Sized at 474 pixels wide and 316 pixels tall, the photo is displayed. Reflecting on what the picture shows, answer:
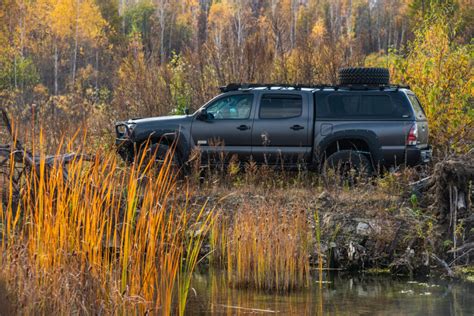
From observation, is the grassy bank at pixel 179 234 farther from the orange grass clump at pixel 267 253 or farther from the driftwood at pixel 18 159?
the driftwood at pixel 18 159

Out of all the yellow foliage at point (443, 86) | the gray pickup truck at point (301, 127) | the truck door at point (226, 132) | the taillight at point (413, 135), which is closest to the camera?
the taillight at point (413, 135)

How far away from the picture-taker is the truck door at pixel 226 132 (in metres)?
14.5

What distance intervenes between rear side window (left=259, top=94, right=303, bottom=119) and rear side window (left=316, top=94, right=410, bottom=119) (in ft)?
1.07

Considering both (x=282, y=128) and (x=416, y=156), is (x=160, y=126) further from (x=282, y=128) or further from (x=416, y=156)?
(x=416, y=156)

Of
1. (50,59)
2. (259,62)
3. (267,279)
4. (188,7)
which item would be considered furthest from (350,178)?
(188,7)

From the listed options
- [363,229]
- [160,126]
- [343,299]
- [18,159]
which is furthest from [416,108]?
[18,159]

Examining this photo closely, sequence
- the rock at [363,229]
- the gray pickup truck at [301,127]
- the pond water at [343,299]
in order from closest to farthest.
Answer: the pond water at [343,299], the rock at [363,229], the gray pickup truck at [301,127]

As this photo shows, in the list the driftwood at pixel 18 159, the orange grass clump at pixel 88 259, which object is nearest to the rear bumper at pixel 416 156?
the driftwood at pixel 18 159

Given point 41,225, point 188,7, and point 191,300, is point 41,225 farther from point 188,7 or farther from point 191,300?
point 188,7

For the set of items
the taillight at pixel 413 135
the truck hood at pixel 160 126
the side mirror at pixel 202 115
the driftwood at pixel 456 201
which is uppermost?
the side mirror at pixel 202 115

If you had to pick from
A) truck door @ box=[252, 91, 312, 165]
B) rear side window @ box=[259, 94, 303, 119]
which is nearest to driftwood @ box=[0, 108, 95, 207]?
truck door @ box=[252, 91, 312, 165]

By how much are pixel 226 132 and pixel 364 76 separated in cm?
244

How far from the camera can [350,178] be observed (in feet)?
47.1

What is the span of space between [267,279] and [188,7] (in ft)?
254
